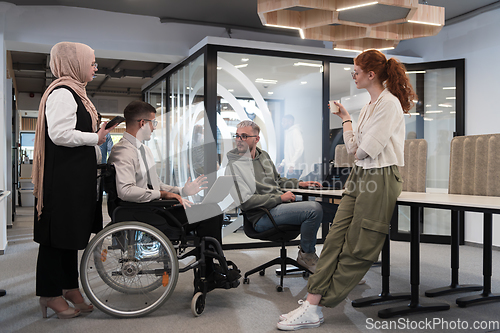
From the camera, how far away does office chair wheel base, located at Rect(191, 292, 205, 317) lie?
250cm

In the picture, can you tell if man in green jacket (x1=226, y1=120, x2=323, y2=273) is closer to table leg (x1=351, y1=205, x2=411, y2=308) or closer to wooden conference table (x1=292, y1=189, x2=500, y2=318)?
wooden conference table (x1=292, y1=189, x2=500, y2=318)

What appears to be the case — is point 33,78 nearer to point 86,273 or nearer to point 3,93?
point 3,93

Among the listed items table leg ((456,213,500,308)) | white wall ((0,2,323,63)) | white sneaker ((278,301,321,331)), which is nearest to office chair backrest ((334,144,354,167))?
table leg ((456,213,500,308))

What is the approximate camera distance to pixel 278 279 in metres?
3.48

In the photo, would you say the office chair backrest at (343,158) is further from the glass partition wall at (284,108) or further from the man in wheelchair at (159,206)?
the man in wheelchair at (159,206)

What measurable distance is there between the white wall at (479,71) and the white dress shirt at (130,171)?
428 centimetres

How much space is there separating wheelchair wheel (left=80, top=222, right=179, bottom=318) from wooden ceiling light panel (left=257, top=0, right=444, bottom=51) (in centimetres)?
201

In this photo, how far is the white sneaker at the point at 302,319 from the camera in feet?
7.61

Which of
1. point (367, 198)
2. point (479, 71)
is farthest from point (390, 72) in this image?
point (479, 71)

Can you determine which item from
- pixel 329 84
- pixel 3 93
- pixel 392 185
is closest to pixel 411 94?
pixel 392 185

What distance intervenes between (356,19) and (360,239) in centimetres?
196

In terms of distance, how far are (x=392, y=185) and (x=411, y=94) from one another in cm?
58

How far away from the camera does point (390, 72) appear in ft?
7.89

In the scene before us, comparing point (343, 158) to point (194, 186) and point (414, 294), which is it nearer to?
point (414, 294)
